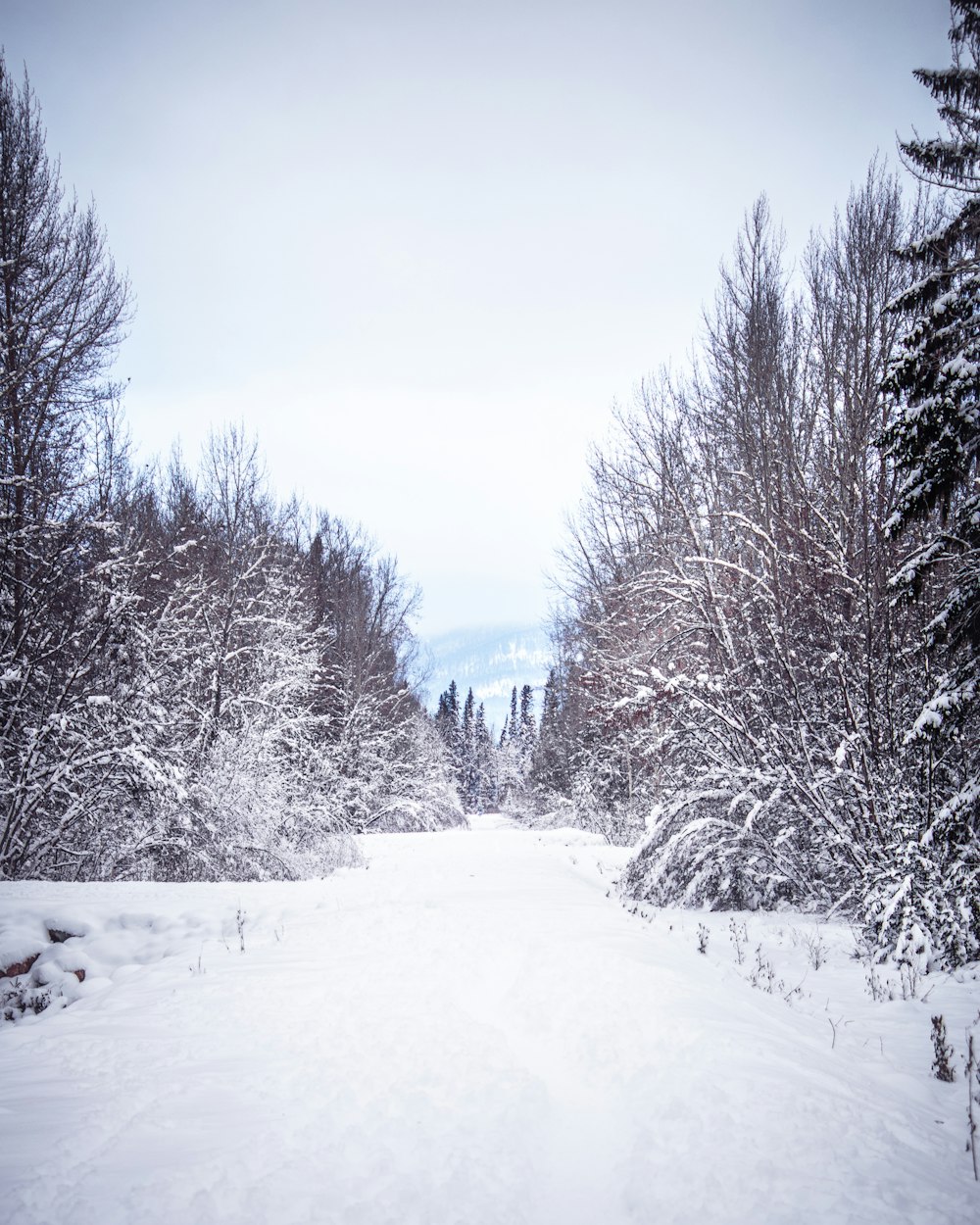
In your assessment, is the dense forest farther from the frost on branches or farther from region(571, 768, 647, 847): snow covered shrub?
region(571, 768, 647, 847): snow covered shrub

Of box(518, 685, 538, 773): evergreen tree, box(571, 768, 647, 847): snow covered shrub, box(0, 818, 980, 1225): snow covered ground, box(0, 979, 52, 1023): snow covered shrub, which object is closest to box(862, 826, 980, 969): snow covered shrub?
box(0, 818, 980, 1225): snow covered ground

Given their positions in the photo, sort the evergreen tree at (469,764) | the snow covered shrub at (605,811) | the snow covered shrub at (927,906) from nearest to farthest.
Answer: the snow covered shrub at (927,906) → the snow covered shrub at (605,811) → the evergreen tree at (469,764)

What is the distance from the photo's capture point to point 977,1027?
12.6ft

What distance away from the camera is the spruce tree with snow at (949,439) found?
4.18m

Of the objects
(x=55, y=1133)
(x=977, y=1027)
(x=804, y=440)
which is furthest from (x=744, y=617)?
(x=55, y=1133)

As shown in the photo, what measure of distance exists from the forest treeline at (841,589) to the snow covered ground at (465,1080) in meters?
1.53

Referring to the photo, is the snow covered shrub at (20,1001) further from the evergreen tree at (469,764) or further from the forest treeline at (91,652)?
the evergreen tree at (469,764)

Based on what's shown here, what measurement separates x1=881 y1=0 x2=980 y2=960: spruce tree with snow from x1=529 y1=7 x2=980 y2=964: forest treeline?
0.02m

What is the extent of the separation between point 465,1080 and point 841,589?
581cm

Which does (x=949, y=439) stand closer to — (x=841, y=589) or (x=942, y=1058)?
(x=841, y=589)

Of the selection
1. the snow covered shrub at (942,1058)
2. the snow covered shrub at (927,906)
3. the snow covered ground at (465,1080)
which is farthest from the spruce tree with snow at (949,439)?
the snow covered shrub at (942,1058)

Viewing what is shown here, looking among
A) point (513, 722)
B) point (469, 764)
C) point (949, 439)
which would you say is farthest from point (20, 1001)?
point (513, 722)

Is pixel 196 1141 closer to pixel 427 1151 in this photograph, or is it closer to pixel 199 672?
pixel 427 1151

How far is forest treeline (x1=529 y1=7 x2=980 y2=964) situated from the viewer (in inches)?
175
